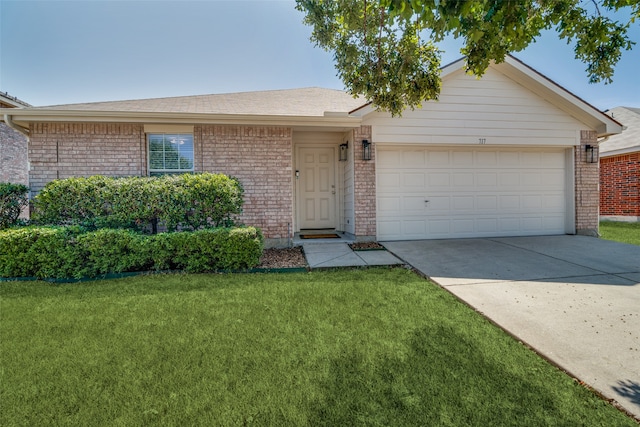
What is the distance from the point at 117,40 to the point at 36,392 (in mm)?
8916

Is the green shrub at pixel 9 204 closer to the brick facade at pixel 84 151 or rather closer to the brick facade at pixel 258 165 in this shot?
the brick facade at pixel 84 151

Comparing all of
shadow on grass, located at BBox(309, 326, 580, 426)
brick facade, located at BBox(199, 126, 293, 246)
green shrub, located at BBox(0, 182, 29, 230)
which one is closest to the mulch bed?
brick facade, located at BBox(199, 126, 293, 246)

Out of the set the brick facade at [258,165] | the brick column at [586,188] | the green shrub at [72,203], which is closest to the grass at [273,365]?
the green shrub at [72,203]

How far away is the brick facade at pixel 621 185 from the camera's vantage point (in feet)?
38.7

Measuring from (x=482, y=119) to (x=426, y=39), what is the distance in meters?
4.07

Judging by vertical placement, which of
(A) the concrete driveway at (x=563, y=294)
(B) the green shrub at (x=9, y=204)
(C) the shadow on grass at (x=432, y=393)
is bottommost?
(C) the shadow on grass at (x=432, y=393)

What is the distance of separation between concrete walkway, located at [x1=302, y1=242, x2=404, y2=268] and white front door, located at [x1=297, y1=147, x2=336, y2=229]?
1.97 meters

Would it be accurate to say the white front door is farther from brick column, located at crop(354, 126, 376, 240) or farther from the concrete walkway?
the concrete walkway

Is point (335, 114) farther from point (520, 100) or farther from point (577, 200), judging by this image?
point (577, 200)

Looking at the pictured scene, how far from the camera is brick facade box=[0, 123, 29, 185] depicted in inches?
476

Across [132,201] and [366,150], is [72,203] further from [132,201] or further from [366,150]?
[366,150]

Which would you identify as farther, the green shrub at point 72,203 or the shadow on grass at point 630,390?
the green shrub at point 72,203

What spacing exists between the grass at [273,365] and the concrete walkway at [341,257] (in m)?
1.59

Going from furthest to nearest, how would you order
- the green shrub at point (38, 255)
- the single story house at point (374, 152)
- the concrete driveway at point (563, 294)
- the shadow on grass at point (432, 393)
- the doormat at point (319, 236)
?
the doormat at point (319, 236), the single story house at point (374, 152), the green shrub at point (38, 255), the concrete driveway at point (563, 294), the shadow on grass at point (432, 393)
